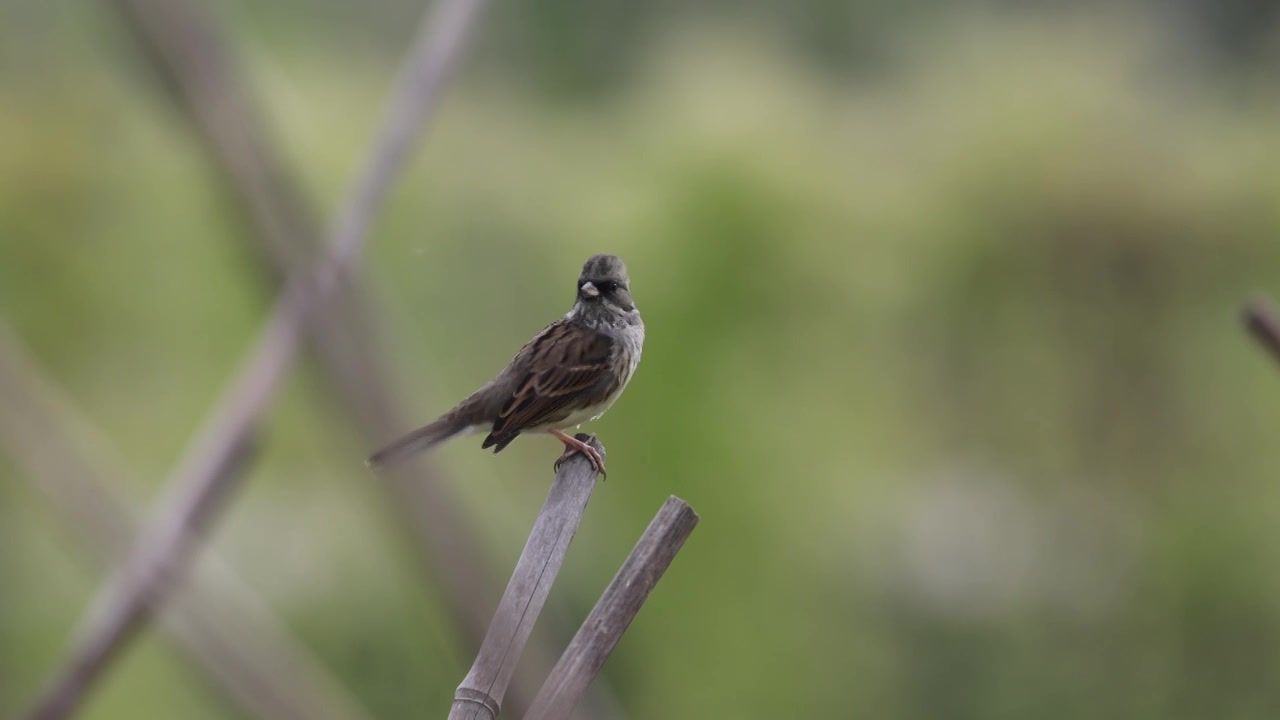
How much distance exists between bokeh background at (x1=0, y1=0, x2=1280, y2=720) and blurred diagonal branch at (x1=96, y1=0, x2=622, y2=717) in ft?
9.28

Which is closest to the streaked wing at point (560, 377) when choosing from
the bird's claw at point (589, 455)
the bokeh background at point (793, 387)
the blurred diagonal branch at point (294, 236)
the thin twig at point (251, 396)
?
the bird's claw at point (589, 455)

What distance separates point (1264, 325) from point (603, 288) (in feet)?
3.17

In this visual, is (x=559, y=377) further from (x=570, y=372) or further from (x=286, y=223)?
(x=286, y=223)

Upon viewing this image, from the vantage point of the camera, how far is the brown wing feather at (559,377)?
241 centimetres

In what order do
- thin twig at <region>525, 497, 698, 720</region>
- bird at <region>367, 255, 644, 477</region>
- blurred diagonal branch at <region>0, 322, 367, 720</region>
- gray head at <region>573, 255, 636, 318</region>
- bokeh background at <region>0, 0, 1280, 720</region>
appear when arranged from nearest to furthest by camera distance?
blurred diagonal branch at <region>0, 322, 367, 720</region> → thin twig at <region>525, 497, 698, 720</region> → gray head at <region>573, 255, 636, 318</region> → bird at <region>367, 255, 644, 477</region> → bokeh background at <region>0, 0, 1280, 720</region>

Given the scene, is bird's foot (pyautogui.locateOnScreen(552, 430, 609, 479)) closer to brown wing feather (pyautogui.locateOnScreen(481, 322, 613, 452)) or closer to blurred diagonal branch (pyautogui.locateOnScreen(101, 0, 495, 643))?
brown wing feather (pyautogui.locateOnScreen(481, 322, 613, 452))

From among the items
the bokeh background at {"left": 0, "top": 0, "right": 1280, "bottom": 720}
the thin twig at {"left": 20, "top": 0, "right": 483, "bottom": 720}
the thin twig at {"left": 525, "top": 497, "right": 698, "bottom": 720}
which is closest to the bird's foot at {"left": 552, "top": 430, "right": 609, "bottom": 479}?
the thin twig at {"left": 525, "top": 497, "right": 698, "bottom": 720}

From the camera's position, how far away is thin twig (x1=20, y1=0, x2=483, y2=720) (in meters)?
1.25

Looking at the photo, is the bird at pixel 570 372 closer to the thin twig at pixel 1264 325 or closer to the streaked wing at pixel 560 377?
the streaked wing at pixel 560 377

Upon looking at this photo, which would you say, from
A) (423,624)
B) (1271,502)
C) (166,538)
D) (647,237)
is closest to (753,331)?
(647,237)

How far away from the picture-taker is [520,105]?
530cm

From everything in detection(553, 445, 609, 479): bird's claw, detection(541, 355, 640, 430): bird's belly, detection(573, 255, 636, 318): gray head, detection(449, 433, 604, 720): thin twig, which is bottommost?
detection(449, 433, 604, 720): thin twig

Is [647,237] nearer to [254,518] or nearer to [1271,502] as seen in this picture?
[254,518]

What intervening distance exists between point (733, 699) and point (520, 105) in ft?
7.70
